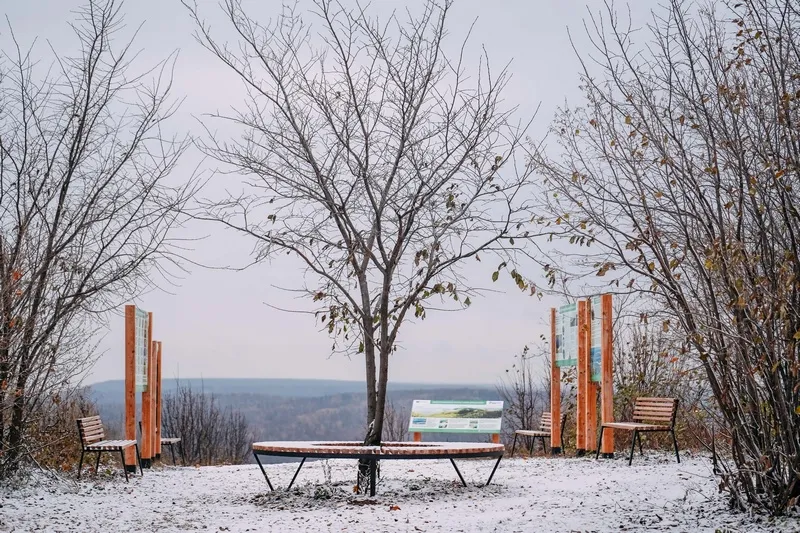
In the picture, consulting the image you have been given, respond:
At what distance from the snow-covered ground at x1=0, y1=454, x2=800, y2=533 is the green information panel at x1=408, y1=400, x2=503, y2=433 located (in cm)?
341

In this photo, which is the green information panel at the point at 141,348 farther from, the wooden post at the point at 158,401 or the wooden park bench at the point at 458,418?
the wooden park bench at the point at 458,418

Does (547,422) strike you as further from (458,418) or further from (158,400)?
(158,400)

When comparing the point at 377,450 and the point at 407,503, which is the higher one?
the point at 377,450

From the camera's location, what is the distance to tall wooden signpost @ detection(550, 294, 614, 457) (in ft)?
41.4

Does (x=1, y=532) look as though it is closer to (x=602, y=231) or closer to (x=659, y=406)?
(x=602, y=231)

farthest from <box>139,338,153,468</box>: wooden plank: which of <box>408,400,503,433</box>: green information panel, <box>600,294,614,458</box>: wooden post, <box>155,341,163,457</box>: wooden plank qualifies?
<box>600,294,614,458</box>: wooden post

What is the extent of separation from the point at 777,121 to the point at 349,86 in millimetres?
4575

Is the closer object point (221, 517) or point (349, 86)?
point (221, 517)

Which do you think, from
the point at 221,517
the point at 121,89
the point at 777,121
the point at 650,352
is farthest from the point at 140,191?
the point at 650,352

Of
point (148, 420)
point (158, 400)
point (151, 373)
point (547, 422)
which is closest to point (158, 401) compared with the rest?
point (158, 400)

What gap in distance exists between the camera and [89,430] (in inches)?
430

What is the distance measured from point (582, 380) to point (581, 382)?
0.03 m

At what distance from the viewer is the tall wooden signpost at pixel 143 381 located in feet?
39.6

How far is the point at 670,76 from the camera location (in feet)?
24.5
